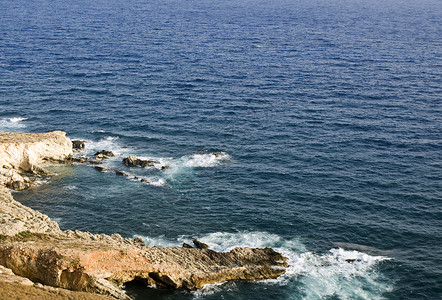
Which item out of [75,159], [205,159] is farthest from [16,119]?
[205,159]

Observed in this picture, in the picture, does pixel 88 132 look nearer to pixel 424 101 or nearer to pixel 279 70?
pixel 279 70

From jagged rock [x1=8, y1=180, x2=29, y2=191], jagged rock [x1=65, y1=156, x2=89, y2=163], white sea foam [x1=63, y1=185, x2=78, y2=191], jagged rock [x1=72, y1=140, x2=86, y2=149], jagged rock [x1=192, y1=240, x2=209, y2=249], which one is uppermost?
jagged rock [x1=72, y1=140, x2=86, y2=149]

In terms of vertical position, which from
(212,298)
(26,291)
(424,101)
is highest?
(424,101)

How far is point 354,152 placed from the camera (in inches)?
4003

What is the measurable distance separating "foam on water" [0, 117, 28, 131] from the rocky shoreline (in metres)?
40.8

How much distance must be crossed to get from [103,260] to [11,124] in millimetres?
68129

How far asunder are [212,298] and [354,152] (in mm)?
51091

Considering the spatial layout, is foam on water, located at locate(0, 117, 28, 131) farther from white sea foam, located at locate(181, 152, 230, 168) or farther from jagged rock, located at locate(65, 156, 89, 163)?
white sea foam, located at locate(181, 152, 230, 168)

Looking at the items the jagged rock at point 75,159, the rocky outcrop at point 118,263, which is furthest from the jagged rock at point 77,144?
the rocky outcrop at point 118,263

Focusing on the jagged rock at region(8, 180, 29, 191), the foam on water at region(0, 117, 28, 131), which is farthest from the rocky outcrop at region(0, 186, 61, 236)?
the foam on water at region(0, 117, 28, 131)

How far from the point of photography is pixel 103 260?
6006 centimetres

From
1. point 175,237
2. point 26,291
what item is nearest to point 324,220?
point 175,237

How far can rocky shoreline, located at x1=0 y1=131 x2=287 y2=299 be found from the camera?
5838cm

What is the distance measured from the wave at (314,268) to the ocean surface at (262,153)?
235mm
